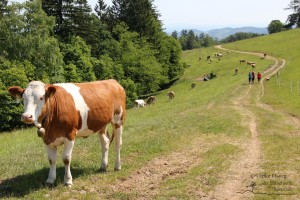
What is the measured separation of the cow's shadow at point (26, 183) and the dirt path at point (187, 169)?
5.59 ft

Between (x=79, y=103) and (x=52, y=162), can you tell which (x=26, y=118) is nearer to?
(x=79, y=103)

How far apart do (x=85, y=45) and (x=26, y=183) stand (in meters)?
44.3

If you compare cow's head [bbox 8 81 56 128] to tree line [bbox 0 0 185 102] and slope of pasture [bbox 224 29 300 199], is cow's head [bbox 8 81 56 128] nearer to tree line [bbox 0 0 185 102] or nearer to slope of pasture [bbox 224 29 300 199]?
slope of pasture [bbox 224 29 300 199]

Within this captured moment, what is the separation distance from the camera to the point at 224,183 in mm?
10570

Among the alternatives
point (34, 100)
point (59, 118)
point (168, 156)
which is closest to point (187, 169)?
point (168, 156)

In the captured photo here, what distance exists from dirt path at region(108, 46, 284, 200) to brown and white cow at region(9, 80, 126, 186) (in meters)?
1.24

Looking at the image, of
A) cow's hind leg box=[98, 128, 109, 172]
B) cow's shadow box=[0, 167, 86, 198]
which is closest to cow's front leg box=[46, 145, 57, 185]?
cow's shadow box=[0, 167, 86, 198]

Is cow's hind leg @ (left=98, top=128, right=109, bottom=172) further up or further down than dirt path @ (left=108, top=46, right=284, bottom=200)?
further up

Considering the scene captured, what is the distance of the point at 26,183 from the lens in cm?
978

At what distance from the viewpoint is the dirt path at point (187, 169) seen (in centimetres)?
980

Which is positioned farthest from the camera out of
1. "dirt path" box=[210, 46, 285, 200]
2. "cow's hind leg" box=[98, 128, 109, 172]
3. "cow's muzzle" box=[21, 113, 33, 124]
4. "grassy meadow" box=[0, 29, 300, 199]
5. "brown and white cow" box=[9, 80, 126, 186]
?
"cow's hind leg" box=[98, 128, 109, 172]

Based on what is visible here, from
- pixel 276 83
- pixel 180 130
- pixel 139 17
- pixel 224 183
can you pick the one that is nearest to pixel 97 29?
pixel 139 17

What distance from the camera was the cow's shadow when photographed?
9172 millimetres

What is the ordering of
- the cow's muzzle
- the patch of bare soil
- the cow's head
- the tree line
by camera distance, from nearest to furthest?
the cow's muzzle → the cow's head → the patch of bare soil → the tree line
